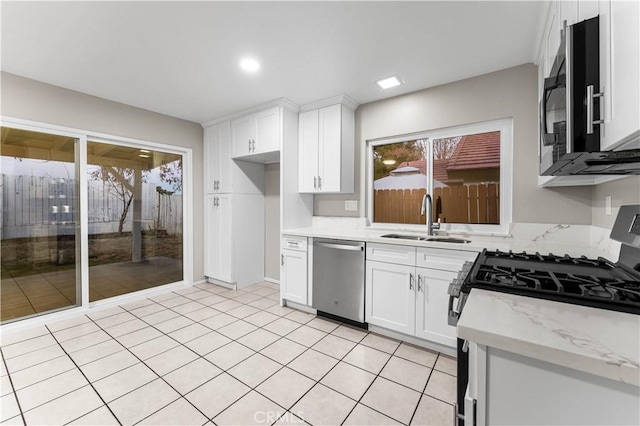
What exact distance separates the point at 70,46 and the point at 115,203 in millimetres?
1843

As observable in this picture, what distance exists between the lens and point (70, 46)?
7.32ft

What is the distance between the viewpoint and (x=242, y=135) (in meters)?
3.80

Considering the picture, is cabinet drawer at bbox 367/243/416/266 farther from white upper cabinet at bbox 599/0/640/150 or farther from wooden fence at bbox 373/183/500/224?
white upper cabinet at bbox 599/0/640/150

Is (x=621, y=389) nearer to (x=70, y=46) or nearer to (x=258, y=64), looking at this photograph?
(x=258, y=64)

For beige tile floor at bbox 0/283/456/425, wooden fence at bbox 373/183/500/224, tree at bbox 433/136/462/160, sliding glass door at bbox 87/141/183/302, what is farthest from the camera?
sliding glass door at bbox 87/141/183/302

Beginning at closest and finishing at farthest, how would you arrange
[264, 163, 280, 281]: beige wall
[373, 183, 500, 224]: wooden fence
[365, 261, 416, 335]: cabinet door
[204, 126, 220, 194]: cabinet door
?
1. [365, 261, 416, 335]: cabinet door
2. [373, 183, 500, 224]: wooden fence
3. [204, 126, 220, 194]: cabinet door
4. [264, 163, 280, 281]: beige wall

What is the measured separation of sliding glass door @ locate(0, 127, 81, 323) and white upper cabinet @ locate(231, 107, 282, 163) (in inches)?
71.6

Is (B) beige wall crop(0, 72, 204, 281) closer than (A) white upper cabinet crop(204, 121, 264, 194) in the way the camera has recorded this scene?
Yes

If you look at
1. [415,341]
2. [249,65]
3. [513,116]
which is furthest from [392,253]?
[249,65]

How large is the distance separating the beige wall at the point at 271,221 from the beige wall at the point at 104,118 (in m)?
Answer: 0.99

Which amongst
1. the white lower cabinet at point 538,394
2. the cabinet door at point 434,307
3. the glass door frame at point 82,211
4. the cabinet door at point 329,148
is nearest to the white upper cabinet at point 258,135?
the cabinet door at point 329,148

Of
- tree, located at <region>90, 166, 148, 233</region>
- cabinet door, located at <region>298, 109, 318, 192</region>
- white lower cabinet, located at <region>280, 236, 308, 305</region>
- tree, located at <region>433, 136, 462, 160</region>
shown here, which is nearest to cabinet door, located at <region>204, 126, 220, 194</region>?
tree, located at <region>90, 166, 148, 233</region>

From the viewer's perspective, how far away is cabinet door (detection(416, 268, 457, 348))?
2.22m

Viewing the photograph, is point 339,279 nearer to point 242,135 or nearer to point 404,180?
point 404,180
